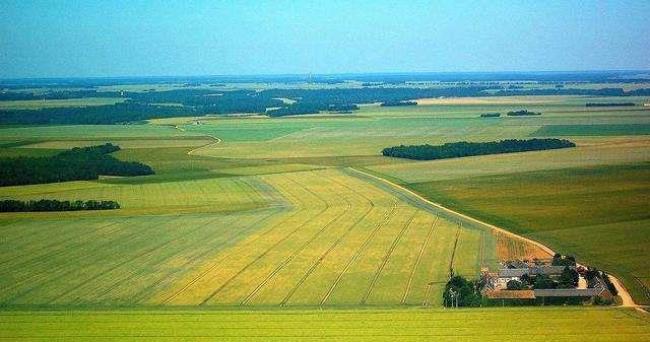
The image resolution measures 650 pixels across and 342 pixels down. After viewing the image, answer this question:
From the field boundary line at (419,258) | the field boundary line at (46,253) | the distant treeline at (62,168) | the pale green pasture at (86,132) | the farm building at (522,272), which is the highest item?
the farm building at (522,272)

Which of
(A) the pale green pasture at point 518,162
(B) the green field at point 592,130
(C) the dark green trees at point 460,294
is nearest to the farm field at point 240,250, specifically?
(C) the dark green trees at point 460,294

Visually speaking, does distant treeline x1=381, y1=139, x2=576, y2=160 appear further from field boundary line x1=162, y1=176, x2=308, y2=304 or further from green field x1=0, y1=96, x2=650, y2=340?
field boundary line x1=162, y1=176, x2=308, y2=304

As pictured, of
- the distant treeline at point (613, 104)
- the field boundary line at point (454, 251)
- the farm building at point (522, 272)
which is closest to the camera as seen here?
the farm building at point (522, 272)

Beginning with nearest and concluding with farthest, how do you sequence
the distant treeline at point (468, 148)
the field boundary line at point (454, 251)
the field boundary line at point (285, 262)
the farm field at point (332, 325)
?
1. the farm field at point (332, 325)
2. the field boundary line at point (285, 262)
3. the field boundary line at point (454, 251)
4. the distant treeline at point (468, 148)

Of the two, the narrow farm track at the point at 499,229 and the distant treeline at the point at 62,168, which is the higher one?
the narrow farm track at the point at 499,229

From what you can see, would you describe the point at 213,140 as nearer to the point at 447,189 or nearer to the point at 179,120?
the point at 179,120

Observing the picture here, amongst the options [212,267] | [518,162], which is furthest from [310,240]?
[518,162]

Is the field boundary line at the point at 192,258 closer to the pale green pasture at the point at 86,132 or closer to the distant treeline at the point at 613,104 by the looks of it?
the pale green pasture at the point at 86,132

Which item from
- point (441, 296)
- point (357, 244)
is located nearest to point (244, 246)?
point (357, 244)
